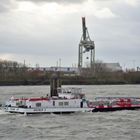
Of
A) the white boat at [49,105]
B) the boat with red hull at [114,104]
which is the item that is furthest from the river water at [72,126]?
the boat with red hull at [114,104]

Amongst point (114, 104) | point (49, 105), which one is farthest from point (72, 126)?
point (114, 104)

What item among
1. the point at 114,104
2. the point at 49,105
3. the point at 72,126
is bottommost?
the point at 72,126

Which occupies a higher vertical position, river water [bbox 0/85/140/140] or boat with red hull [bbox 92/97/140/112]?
boat with red hull [bbox 92/97/140/112]

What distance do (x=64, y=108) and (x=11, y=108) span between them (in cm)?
713

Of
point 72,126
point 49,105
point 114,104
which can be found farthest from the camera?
point 114,104

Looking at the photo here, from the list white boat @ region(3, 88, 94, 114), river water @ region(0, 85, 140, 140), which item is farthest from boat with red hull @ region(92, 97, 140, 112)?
river water @ region(0, 85, 140, 140)

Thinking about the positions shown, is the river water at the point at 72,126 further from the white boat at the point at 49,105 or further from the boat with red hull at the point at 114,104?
the boat with red hull at the point at 114,104

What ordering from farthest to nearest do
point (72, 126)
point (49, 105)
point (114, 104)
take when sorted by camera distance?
point (114, 104) < point (49, 105) < point (72, 126)

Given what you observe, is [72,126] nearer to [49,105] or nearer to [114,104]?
[49,105]

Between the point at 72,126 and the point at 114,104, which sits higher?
the point at 114,104

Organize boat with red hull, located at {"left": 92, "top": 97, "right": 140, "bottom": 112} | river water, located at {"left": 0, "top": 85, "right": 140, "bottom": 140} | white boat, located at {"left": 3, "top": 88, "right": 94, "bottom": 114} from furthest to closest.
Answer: boat with red hull, located at {"left": 92, "top": 97, "right": 140, "bottom": 112}, white boat, located at {"left": 3, "top": 88, "right": 94, "bottom": 114}, river water, located at {"left": 0, "top": 85, "right": 140, "bottom": 140}

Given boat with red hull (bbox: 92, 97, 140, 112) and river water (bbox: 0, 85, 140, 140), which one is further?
boat with red hull (bbox: 92, 97, 140, 112)

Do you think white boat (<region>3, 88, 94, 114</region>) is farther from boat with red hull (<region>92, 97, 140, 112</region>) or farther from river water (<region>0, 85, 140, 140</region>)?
boat with red hull (<region>92, 97, 140, 112</region>)

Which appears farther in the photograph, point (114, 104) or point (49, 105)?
point (114, 104)
